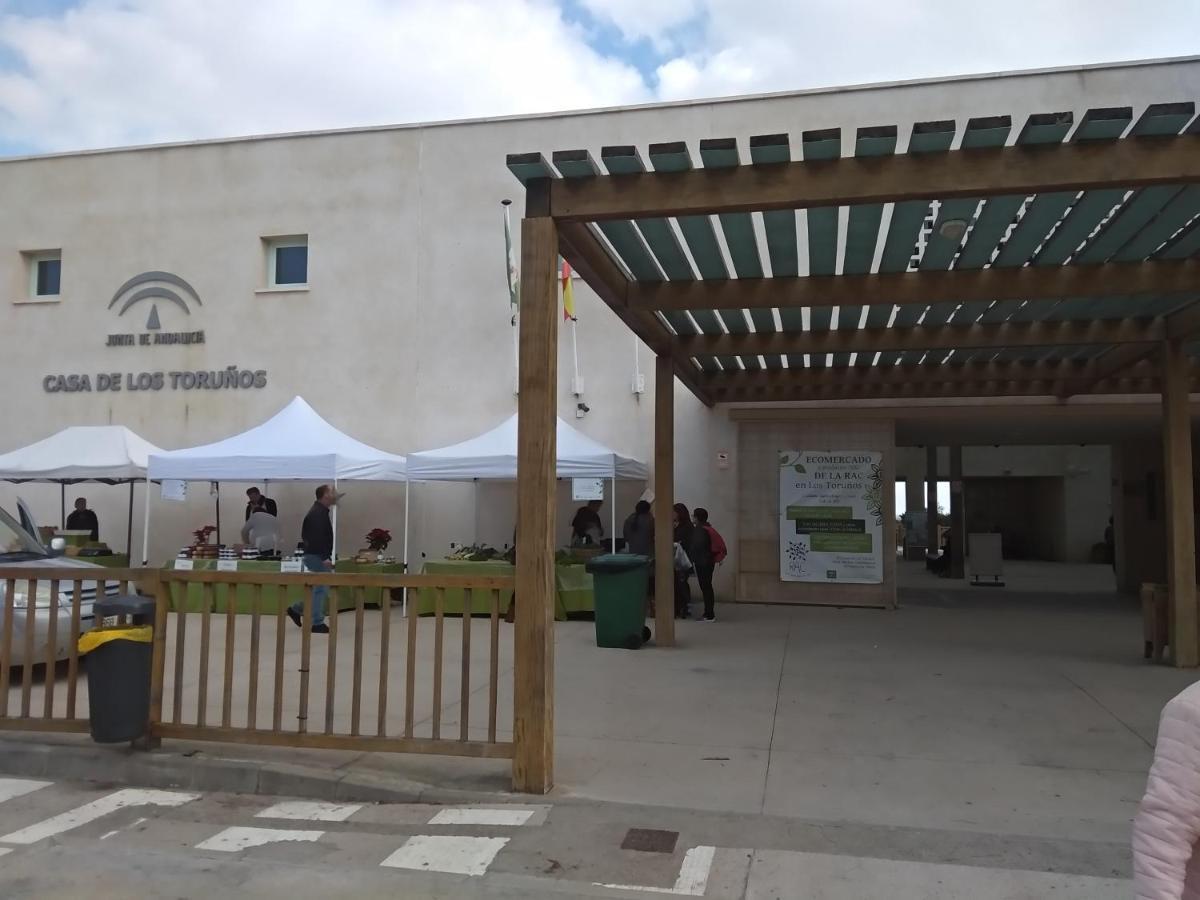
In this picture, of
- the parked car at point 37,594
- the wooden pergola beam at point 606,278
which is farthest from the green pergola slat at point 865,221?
the parked car at point 37,594

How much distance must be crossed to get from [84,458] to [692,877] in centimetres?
1369

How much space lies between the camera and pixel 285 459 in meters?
13.1

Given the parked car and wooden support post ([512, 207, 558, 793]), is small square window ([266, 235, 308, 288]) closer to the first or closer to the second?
the parked car

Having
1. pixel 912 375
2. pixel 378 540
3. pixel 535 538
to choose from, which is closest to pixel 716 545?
pixel 912 375

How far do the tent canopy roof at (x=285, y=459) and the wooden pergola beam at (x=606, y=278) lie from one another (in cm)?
515

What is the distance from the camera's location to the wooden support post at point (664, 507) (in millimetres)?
10430

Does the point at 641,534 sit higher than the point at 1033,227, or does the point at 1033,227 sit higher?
the point at 1033,227

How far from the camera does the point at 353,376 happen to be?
16.0 metres

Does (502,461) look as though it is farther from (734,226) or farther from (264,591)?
(734,226)

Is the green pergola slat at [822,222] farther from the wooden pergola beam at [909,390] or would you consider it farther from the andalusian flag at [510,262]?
the andalusian flag at [510,262]

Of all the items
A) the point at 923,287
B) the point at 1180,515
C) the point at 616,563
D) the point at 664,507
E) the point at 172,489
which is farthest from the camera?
the point at 172,489

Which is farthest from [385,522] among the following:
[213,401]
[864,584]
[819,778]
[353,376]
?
[819,778]

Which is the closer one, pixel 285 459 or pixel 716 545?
pixel 716 545

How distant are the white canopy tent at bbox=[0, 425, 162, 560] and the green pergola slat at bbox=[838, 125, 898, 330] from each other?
11311 mm
